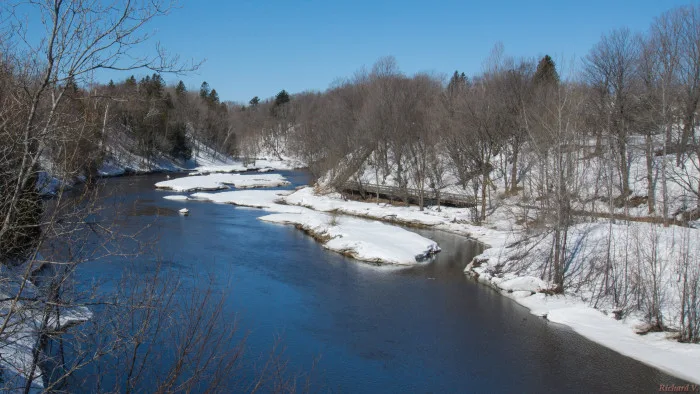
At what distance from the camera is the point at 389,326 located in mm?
15531

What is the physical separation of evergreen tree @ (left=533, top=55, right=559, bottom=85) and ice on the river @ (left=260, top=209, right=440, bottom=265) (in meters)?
19.4

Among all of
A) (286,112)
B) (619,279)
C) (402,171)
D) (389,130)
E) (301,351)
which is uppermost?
(286,112)

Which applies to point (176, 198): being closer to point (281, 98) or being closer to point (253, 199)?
point (253, 199)

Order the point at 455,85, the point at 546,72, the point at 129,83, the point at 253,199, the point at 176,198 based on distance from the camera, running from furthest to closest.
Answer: the point at 455,85, the point at 546,72, the point at 253,199, the point at 176,198, the point at 129,83

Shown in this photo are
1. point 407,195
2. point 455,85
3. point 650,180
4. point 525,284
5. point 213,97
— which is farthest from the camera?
point 213,97

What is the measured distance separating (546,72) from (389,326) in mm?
35688

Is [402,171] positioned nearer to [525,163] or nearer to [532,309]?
[525,163]

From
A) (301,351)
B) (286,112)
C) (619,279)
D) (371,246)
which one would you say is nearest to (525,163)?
(371,246)

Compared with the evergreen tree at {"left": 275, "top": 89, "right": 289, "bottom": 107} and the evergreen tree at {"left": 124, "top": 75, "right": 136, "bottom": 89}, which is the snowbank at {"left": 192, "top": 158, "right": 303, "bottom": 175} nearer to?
the evergreen tree at {"left": 124, "top": 75, "right": 136, "bottom": 89}

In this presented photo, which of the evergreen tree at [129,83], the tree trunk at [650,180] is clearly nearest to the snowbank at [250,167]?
the evergreen tree at [129,83]

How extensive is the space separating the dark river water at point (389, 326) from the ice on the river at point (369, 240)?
81cm

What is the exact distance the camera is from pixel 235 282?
1891 centimetres

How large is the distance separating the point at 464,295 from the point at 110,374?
12.2 metres

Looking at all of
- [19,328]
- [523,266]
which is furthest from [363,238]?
[19,328]
